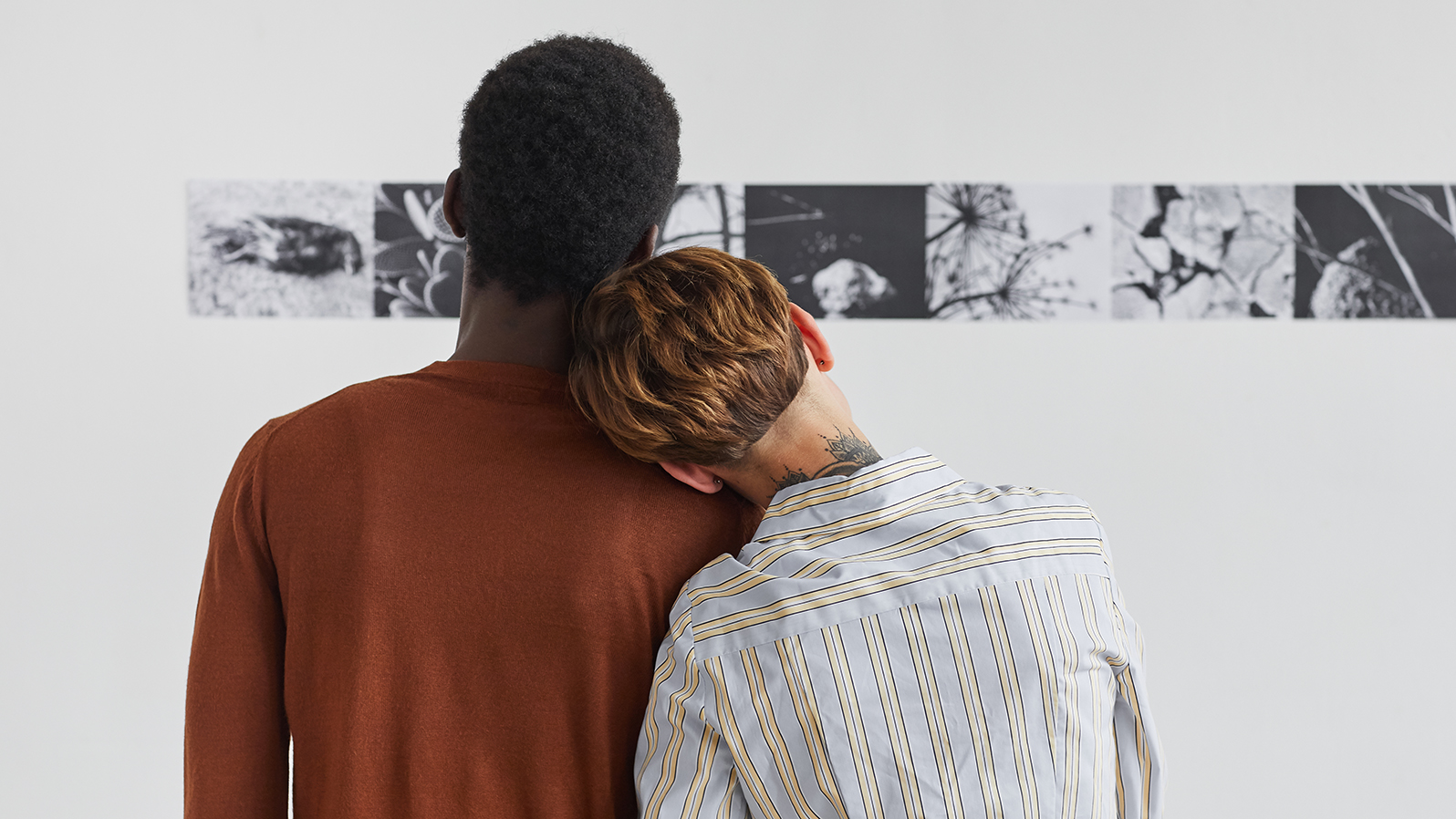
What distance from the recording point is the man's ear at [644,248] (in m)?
0.75

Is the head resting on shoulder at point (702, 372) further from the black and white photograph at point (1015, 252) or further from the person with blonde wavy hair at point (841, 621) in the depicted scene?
the black and white photograph at point (1015, 252)

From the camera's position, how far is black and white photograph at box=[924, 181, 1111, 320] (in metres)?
1.85

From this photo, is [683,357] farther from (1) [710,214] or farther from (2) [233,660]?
(1) [710,214]

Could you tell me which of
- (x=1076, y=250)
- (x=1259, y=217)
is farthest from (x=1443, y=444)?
(x=1076, y=250)

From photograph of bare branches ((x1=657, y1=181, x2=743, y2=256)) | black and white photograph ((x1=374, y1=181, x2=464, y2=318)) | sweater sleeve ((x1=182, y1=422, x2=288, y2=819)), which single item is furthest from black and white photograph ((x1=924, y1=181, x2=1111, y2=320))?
sweater sleeve ((x1=182, y1=422, x2=288, y2=819))

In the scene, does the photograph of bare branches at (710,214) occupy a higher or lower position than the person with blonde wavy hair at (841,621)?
higher

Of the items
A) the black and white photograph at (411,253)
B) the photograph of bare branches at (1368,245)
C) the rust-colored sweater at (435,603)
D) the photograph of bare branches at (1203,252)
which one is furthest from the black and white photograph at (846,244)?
the rust-colored sweater at (435,603)

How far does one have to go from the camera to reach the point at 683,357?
0.68 metres

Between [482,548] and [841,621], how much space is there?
0.27 meters

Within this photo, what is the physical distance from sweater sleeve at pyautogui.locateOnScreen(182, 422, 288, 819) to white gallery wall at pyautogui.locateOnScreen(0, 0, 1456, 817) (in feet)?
3.95

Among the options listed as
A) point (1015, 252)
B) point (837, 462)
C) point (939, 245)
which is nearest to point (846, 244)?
point (939, 245)

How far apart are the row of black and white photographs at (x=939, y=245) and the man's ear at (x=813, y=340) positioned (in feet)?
3.55

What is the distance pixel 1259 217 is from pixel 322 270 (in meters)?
1.88

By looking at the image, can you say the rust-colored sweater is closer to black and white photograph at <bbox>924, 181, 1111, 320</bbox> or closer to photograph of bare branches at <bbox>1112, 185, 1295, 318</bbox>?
black and white photograph at <bbox>924, 181, 1111, 320</bbox>
